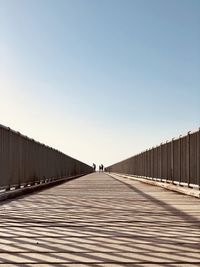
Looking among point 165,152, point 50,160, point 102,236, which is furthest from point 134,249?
point 50,160

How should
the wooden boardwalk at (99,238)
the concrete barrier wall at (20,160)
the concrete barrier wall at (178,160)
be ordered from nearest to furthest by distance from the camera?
the wooden boardwalk at (99,238)
the concrete barrier wall at (20,160)
the concrete barrier wall at (178,160)

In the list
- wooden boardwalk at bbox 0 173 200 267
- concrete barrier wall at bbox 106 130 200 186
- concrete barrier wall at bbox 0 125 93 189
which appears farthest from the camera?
concrete barrier wall at bbox 106 130 200 186

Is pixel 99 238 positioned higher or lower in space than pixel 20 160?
lower

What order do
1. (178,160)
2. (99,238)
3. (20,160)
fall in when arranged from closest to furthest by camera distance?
(99,238) < (20,160) < (178,160)

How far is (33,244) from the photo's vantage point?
5.06 metres

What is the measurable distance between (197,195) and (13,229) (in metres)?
7.06

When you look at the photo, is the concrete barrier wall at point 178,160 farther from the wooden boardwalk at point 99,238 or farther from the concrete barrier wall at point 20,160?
the wooden boardwalk at point 99,238

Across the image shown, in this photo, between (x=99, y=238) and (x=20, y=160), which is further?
(x=20, y=160)

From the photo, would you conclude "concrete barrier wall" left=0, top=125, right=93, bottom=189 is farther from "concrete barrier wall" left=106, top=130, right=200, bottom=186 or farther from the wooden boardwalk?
"concrete barrier wall" left=106, top=130, right=200, bottom=186

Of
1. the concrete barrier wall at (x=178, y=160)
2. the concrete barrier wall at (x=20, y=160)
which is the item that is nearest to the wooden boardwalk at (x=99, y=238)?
the concrete barrier wall at (x=20, y=160)

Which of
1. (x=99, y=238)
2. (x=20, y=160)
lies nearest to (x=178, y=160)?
(x=20, y=160)

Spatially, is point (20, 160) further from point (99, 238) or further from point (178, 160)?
point (99, 238)

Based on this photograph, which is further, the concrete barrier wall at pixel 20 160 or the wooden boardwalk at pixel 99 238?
the concrete barrier wall at pixel 20 160

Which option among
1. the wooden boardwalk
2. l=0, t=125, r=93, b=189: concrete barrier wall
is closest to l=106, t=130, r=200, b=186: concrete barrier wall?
l=0, t=125, r=93, b=189: concrete barrier wall
